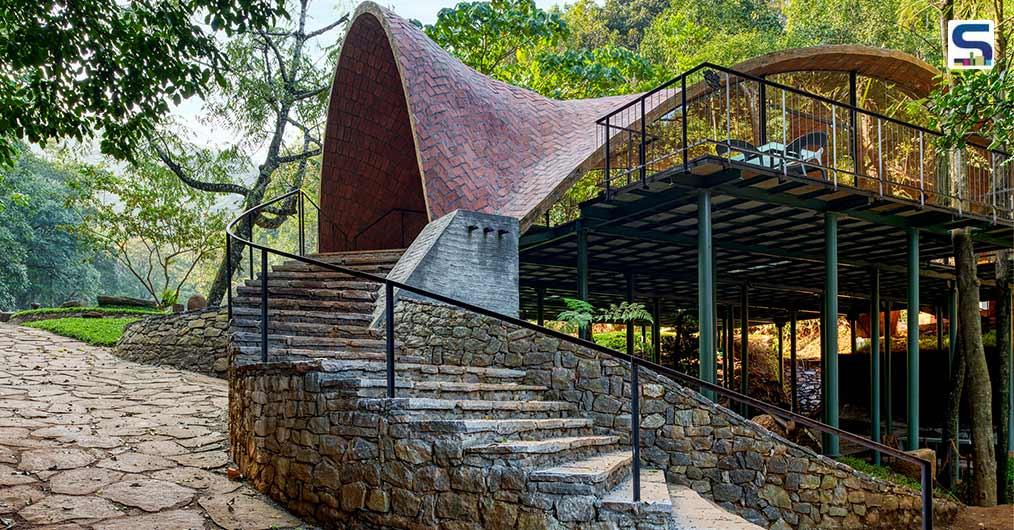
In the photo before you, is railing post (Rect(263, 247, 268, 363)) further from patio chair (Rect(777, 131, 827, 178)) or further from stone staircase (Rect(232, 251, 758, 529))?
patio chair (Rect(777, 131, 827, 178))

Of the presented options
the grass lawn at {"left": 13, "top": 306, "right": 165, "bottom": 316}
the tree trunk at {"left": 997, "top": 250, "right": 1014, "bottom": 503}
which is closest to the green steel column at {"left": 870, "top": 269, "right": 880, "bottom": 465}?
the tree trunk at {"left": 997, "top": 250, "right": 1014, "bottom": 503}

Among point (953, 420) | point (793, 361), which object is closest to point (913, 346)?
point (953, 420)

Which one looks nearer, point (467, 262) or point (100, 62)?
point (100, 62)

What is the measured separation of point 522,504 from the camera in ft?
13.8

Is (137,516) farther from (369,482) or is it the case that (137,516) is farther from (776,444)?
(776,444)

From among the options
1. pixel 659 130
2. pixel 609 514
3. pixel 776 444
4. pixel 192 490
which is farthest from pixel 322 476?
pixel 659 130

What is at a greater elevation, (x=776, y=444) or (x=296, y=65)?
(x=296, y=65)

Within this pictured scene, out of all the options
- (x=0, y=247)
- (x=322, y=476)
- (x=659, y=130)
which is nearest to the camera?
(x=322, y=476)

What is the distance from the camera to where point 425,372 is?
5.74 m

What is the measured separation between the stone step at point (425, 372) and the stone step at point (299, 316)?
1010 mm

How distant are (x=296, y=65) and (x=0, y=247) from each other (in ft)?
50.3

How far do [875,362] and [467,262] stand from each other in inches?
335

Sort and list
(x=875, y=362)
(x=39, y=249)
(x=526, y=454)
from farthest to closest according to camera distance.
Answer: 1. (x=39, y=249)
2. (x=875, y=362)
3. (x=526, y=454)

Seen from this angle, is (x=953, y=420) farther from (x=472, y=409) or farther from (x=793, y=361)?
(x=472, y=409)
